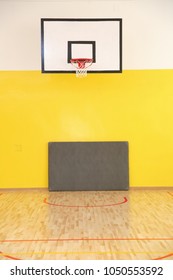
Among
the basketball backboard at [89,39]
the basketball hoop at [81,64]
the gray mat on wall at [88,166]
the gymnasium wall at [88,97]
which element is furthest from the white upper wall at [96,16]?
the gray mat on wall at [88,166]

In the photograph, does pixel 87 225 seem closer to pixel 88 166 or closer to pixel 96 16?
pixel 88 166

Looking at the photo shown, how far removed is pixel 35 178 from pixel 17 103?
6.08ft

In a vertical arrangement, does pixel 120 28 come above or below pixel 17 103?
above

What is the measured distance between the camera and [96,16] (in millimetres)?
10234

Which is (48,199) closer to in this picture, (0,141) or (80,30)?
(0,141)

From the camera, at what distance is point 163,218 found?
23.1 ft

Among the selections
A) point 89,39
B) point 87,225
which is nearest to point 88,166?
point 89,39

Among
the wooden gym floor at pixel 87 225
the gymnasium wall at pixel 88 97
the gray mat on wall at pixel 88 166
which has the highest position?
the gymnasium wall at pixel 88 97

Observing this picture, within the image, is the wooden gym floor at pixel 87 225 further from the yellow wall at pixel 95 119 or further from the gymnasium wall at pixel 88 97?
the gymnasium wall at pixel 88 97

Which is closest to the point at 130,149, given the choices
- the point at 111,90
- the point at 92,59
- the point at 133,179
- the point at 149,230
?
the point at 133,179

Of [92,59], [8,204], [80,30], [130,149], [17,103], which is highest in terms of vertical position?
[80,30]

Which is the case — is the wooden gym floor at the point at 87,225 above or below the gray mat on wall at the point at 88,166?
below

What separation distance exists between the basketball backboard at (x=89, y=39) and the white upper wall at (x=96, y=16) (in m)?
0.77

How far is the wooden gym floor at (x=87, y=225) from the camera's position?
5.09 metres
